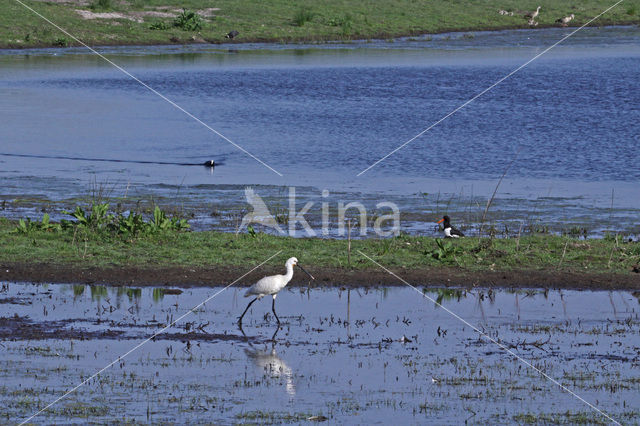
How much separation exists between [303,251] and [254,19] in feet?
170

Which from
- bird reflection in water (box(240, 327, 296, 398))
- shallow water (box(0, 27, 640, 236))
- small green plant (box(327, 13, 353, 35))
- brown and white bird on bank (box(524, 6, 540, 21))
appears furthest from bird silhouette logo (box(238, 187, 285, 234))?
brown and white bird on bank (box(524, 6, 540, 21))

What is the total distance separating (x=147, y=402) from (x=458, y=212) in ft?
43.6

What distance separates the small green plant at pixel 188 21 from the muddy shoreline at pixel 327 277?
48775mm

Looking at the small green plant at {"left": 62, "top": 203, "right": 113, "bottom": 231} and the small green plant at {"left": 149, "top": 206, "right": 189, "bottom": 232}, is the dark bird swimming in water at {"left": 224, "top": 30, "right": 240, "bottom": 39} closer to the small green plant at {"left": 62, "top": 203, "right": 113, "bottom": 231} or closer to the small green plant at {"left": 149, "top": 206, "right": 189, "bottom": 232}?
the small green plant at {"left": 62, "top": 203, "right": 113, "bottom": 231}

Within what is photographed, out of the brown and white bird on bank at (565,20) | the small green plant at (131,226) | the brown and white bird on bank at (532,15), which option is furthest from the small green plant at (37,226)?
the brown and white bird on bank at (565,20)

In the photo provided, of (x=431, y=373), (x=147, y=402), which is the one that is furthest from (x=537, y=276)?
(x=147, y=402)

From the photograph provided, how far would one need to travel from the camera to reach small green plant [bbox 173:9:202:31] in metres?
64.8

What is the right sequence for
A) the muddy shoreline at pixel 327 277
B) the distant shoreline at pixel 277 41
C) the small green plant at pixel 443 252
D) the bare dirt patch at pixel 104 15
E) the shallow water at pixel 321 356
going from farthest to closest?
the bare dirt patch at pixel 104 15, the distant shoreline at pixel 277 41, the small green plant at pixel 443 252, the muddy shoreline at pixel 327 277, the shallow water at pixel 321 356

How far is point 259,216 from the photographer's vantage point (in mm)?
22484

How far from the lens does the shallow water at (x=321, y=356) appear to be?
1116cm

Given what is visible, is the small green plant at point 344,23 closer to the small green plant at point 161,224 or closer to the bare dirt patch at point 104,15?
the bare dirt patch at point 104,15

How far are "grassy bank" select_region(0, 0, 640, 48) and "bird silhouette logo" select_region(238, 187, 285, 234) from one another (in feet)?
128

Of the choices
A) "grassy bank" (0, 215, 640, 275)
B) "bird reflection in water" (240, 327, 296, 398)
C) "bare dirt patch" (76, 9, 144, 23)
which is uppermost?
"bare dirt patch" (76, 9, 144, 23)

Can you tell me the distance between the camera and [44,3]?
209 feet
